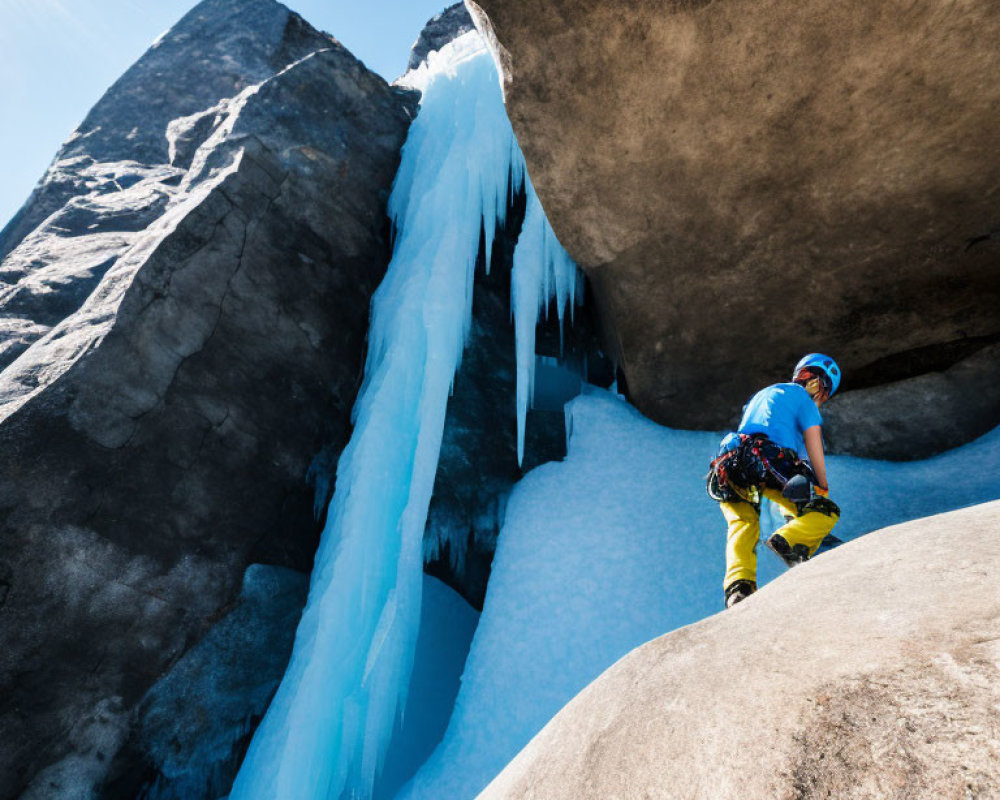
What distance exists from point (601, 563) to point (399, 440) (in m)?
2.18

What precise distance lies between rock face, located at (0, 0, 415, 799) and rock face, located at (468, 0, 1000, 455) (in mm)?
2855

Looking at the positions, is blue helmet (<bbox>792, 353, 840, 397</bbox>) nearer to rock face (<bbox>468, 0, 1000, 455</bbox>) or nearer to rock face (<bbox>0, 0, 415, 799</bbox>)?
rock face (<bbox>468, 0, 1000, 455</bbox>)

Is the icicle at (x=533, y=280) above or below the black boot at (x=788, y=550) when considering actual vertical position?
above

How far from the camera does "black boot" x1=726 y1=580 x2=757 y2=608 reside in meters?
2.52

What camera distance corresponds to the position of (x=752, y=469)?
9.36 feet

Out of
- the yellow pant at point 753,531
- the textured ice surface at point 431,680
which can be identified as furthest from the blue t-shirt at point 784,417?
the textured ice surface at point 431,680

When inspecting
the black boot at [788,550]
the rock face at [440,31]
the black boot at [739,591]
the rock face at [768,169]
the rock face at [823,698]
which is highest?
the rock face at [440,31]

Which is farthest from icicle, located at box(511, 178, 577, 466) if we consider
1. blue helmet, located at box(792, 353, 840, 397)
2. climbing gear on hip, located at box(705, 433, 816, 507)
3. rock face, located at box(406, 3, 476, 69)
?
rock face, located at box(406, 3, 476, 69)

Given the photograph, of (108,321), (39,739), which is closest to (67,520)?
(39,739)

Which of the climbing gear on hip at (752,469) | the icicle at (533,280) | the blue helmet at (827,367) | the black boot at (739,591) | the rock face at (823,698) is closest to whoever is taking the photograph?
the rock face at (823,698)

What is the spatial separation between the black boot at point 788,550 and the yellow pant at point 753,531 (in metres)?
0.02

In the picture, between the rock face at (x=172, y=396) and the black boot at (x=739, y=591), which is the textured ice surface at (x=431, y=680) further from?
the black boot at (x=739, y=591)

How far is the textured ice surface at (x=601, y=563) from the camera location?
3646 mm

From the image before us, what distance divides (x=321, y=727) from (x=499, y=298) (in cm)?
531
